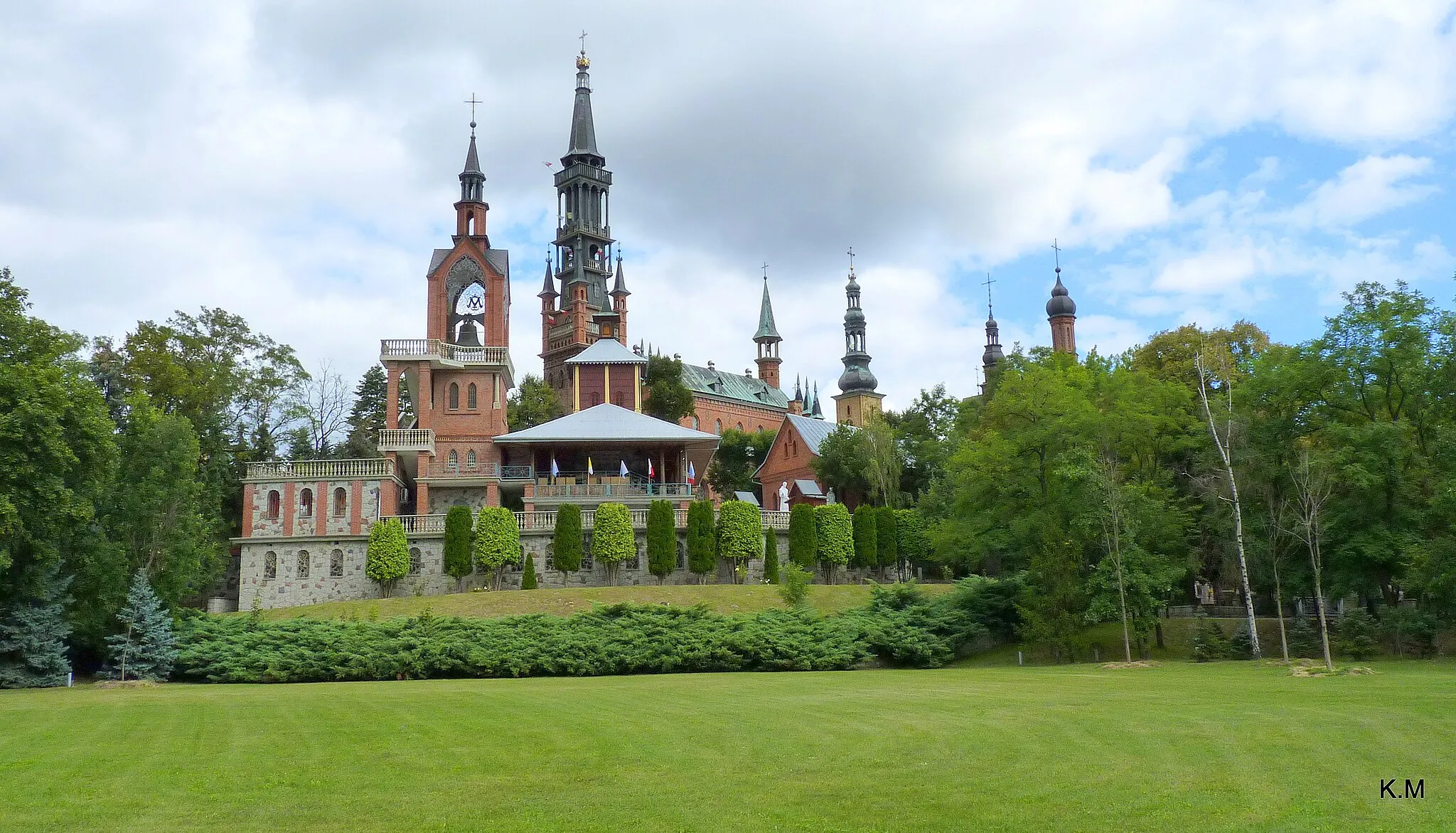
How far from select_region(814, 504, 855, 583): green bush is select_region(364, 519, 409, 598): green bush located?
645 inches

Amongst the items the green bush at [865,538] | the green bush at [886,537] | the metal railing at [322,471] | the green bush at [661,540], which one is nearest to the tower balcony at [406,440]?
the metal railing at [322,471]

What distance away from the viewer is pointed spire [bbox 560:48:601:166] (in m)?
103

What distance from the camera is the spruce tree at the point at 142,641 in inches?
1124

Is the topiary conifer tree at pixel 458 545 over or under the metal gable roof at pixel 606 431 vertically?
under

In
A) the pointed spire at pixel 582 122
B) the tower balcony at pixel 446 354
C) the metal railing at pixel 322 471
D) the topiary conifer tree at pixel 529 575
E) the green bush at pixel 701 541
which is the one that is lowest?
the topiary conifer tree at pixel 529 575

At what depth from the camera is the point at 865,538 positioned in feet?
155

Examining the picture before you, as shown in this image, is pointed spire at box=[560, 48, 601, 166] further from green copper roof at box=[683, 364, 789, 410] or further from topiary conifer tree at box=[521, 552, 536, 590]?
topiary conifer tree at box=[521, 552, 536, 590]

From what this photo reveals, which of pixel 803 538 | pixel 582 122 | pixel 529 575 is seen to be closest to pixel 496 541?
pixel 529 575

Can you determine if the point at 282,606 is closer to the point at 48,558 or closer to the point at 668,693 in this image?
the point at 48,558

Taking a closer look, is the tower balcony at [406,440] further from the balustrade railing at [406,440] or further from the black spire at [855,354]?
the black spire at [855,354]

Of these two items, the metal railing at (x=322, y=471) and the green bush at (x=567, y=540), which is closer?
the green bush at (x=567, y=540)

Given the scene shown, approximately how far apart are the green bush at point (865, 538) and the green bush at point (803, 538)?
2.24 meters

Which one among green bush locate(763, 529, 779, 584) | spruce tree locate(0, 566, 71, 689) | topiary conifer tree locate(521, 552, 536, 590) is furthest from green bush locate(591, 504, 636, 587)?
spruce tree locate(0, 566, 71, 689)

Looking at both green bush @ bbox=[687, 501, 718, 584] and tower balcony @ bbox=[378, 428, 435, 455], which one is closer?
green bush @ bbox=[687, 501, 718, 584]
